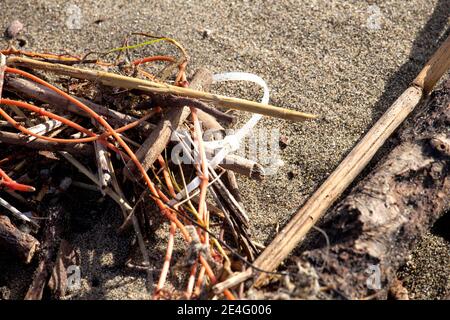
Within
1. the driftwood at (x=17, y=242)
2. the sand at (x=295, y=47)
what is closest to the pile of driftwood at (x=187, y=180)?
the driftwood at (x=17, y=242)

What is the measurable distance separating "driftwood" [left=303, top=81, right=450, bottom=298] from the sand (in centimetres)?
36

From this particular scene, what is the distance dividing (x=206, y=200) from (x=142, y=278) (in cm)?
39

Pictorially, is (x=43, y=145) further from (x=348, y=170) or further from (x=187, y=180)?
(x=348, y=170)

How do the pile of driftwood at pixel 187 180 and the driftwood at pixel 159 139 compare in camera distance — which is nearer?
the pile of driftwood at pixel 187 180

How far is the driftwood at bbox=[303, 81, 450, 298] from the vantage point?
172cm

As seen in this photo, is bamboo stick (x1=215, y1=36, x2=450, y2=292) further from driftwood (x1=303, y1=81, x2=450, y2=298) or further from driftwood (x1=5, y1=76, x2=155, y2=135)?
driftwood (x1=5, y1=76, x2=155, y2=135)

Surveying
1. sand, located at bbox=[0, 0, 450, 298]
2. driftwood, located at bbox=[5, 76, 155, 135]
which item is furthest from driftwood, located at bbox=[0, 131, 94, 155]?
sand, located at bbox=[0, 0, 450, 298]

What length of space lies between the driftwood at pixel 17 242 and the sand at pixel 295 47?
0.81 m

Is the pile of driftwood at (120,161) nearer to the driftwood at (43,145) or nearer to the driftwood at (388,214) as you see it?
the driftwood at (43,145)

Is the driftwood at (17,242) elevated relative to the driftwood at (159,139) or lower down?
lower down

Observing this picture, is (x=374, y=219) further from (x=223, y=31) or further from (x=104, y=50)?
(x=104, y=50)

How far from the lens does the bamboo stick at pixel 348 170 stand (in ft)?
6.18

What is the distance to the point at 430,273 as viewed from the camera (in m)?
2.00
